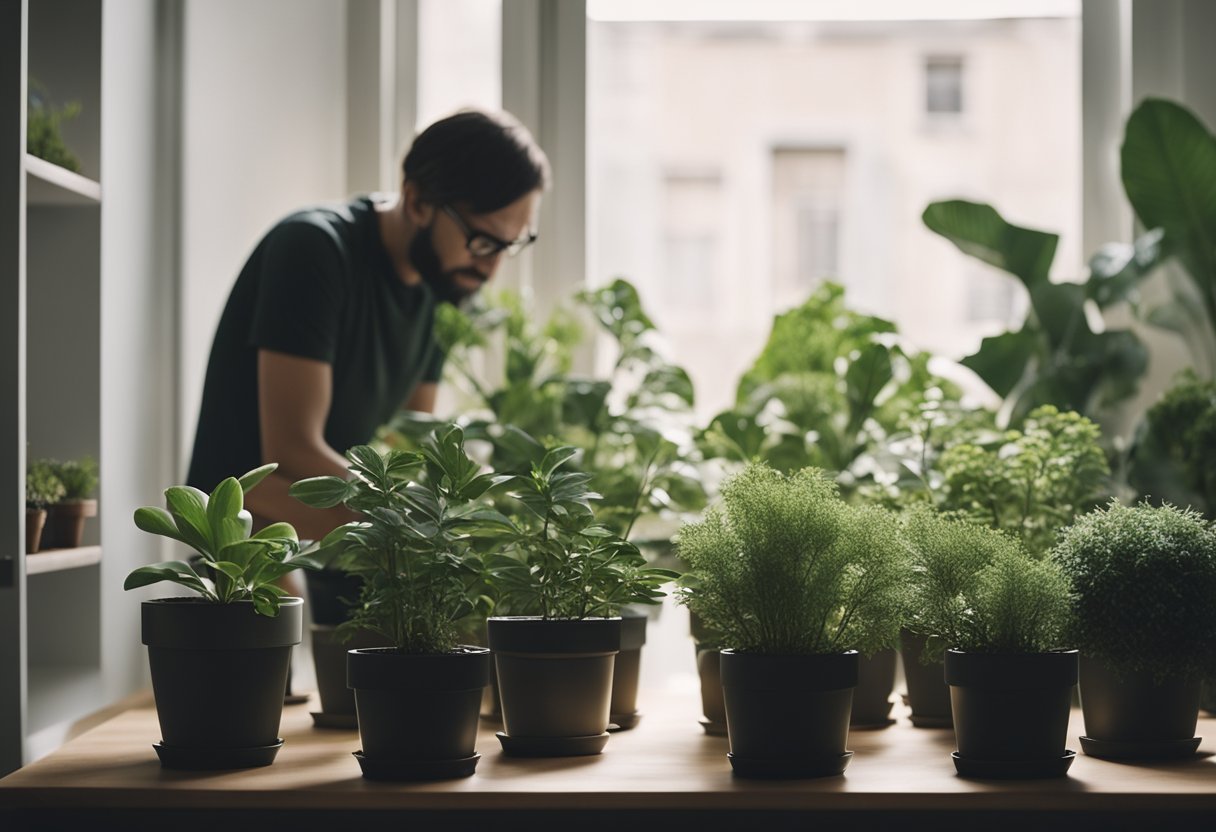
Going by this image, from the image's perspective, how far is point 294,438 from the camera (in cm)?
146

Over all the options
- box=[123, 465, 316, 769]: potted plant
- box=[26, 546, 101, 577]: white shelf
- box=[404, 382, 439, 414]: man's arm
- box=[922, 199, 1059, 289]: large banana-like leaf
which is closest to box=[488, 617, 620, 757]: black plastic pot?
box=[123, 465, 316, 769]: potted plant

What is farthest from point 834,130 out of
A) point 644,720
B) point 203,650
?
point 203,650

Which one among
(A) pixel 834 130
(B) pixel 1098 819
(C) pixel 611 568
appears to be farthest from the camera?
(A) pixel 834 130

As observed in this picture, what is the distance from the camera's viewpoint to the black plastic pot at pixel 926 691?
4.11 feet

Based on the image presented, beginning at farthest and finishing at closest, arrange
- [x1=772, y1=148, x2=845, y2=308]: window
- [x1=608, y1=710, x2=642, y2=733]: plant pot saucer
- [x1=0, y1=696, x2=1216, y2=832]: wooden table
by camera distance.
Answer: [x1=772, y1=148, x2=845, y2=308]: window < [x1=608, y1=710, x2=642, y2=733]: plant pot saucer < [x1=0, y1=696, x2=1216, y2=832]: wooden table

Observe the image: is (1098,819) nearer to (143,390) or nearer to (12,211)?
(12,211)

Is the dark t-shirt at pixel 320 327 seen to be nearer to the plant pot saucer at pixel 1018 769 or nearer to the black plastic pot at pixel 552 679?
the black plastic pot at pixel 552 679

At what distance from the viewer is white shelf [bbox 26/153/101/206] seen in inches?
52.2

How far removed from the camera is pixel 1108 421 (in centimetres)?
176

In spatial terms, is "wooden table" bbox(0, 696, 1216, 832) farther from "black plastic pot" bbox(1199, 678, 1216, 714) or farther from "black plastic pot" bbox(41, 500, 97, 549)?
"black plastic pot" bbox(41, 500, 97, 549)

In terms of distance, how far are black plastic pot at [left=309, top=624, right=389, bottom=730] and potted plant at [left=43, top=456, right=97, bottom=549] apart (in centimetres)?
41

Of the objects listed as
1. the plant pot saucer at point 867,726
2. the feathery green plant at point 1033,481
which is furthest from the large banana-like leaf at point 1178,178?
the plant pot saucer at point 867,726

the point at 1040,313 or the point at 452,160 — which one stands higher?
the point at 452,160

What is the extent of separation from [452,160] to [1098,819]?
3.61ft
